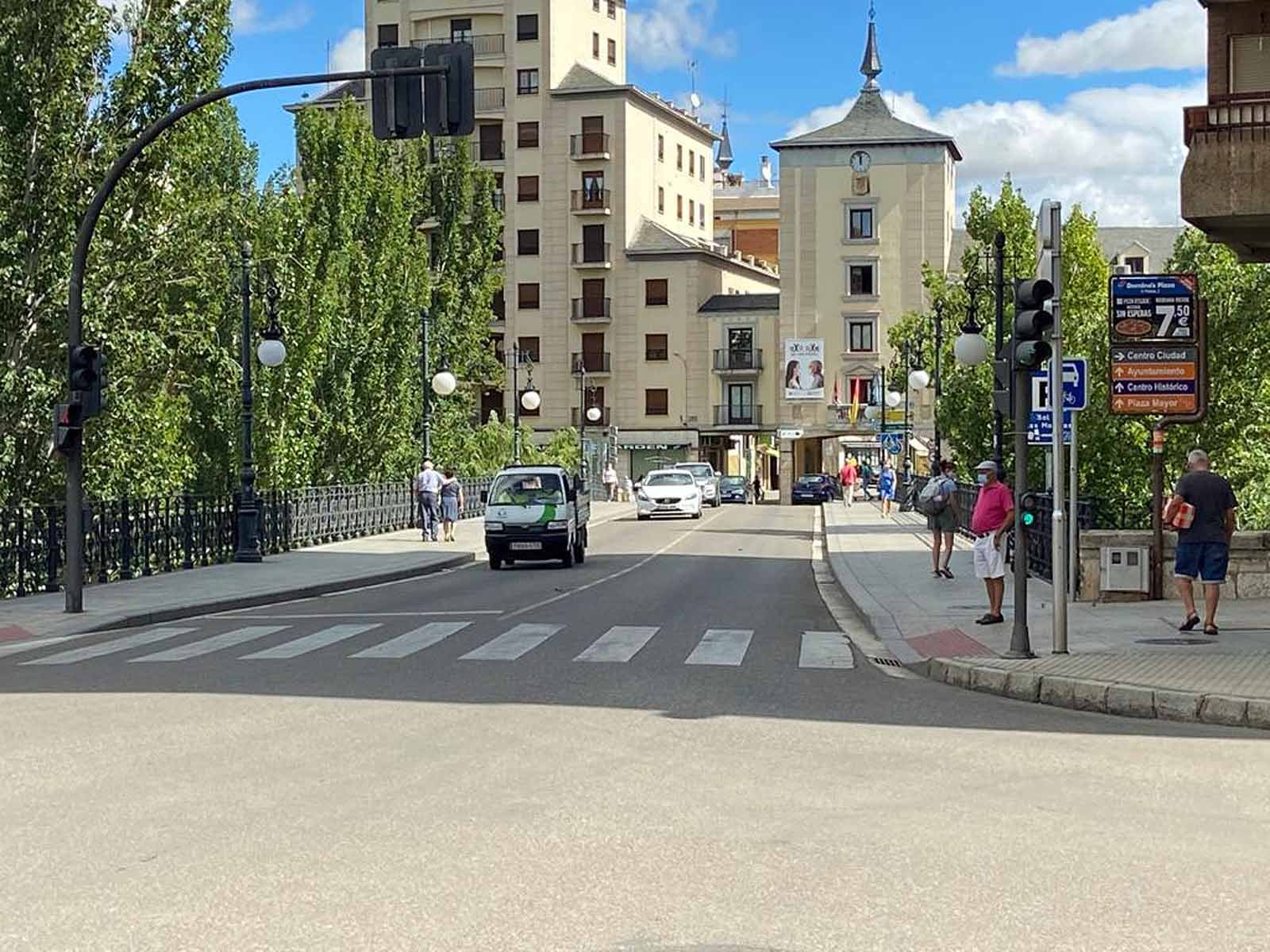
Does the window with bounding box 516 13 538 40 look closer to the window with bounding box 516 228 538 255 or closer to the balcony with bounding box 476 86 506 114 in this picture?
the balcony with bounding box 476 86 506 114

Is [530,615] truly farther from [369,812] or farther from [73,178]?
[369,812]

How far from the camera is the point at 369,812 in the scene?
8102 mm

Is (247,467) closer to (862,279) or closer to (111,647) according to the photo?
(111,647)

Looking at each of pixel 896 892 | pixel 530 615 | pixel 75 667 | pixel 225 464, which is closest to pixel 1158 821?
pixel 896 892

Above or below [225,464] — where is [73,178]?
above

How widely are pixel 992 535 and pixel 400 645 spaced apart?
646 centimetres

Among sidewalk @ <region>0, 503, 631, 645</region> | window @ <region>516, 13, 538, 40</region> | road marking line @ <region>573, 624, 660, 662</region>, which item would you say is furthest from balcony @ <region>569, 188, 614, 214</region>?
road marking line @ <region>573, 624, 660, 662</region>

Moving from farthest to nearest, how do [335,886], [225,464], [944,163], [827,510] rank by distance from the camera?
[944,163], [827,510], [225,464], [335,886]

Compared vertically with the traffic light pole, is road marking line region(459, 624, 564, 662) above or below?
below

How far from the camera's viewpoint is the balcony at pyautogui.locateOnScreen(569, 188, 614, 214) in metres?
90.1

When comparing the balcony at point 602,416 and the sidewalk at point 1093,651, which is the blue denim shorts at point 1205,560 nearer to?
the sidewalk at point 1093,651

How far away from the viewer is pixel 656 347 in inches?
3629

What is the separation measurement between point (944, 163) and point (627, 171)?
54.4 feet

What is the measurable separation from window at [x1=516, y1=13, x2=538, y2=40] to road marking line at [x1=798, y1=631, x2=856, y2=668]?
75.4 m
